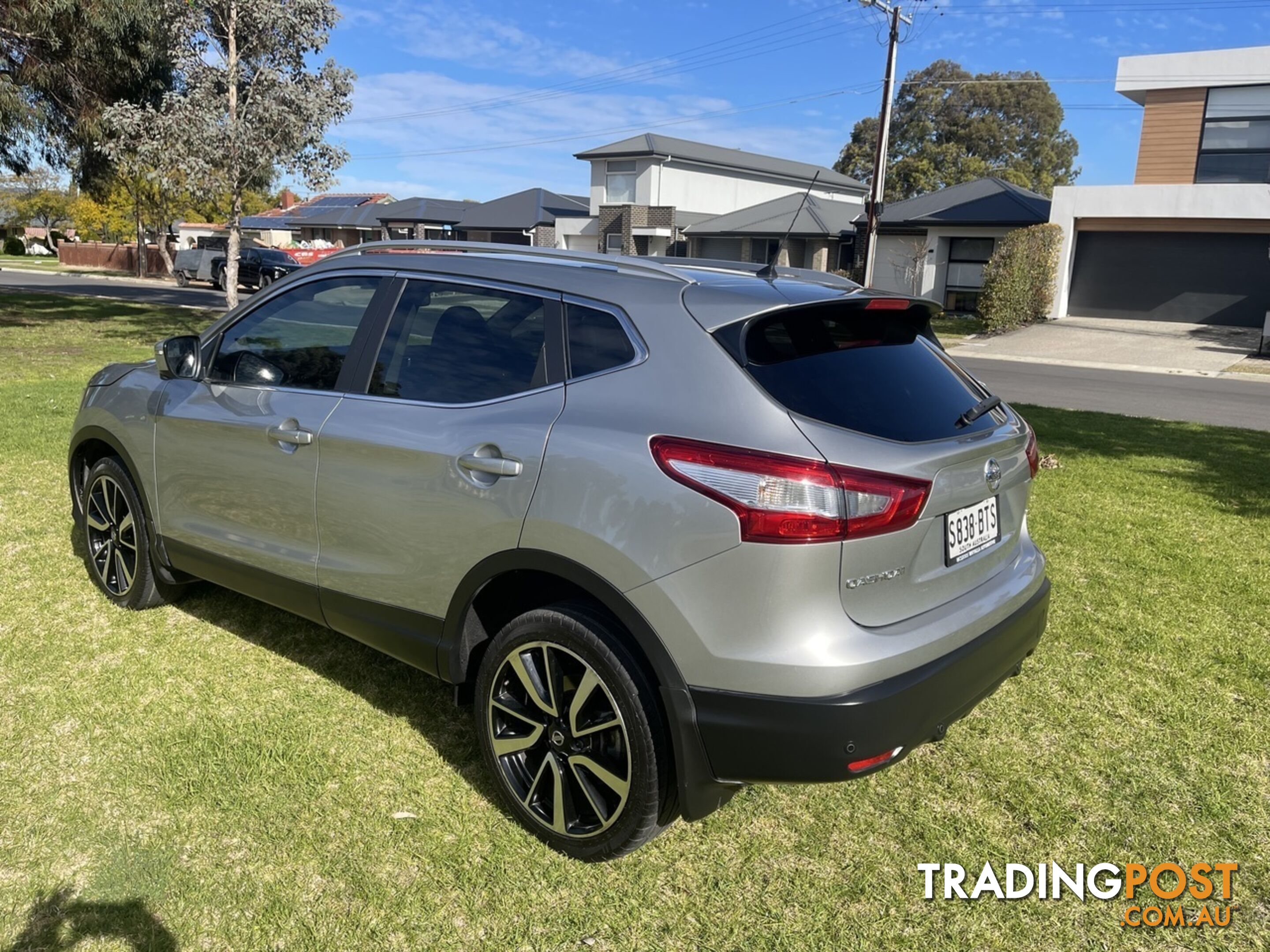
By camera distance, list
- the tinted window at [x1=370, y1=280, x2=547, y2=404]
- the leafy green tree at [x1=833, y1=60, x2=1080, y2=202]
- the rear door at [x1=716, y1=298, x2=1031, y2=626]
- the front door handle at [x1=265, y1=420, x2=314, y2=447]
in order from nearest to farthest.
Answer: the rear door at [x1=716, y1=298, x2=1031, y2=626] < the tinted window at [x1=370, y1=280, x2=547, y2=404] < the front door handle at [x1=265, y1=420, x2=314, y2=447] < the leafy green tree at [x1=833, y1=60, x2=1080, y2=202]

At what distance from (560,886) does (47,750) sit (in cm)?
201

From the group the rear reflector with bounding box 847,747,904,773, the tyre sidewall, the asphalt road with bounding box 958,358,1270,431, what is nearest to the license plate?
the rear reflector with bounding box 847,747,904,773

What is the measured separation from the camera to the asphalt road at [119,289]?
2914cm

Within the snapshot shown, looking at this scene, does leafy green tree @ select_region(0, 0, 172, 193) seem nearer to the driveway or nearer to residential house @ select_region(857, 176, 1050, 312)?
the driveway

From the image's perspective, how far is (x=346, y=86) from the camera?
16.6m

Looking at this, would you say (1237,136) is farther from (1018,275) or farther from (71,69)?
(71,69)

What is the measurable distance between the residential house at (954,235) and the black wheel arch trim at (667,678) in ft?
106

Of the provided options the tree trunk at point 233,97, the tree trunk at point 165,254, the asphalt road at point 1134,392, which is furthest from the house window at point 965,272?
the tree trunk at point 165,254

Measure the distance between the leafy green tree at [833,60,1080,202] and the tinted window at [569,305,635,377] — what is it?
67883 mm

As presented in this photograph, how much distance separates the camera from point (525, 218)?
48.9 metres

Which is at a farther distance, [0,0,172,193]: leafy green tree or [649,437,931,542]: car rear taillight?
[0,0,172,193]: leafy green tree

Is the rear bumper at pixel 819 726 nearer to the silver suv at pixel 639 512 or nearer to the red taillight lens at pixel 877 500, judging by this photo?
the silver suv at pixel 639 512

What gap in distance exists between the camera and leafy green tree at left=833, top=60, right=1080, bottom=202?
66.1m

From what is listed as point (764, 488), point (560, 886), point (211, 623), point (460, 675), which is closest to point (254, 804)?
point (460, 675)
